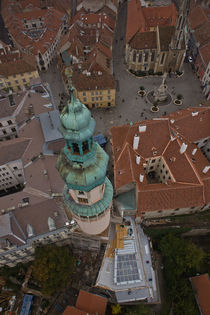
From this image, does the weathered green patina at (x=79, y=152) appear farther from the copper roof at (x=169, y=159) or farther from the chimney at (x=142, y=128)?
the chimney at (x=142, y=128)

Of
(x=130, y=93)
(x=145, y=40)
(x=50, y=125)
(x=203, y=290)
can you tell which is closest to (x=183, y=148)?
(x=203, y=290)

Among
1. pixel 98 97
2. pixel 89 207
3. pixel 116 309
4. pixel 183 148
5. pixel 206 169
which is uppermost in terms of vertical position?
pixel 98 97

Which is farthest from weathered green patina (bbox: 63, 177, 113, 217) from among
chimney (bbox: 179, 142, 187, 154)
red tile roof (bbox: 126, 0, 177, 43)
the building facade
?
red tile roof (bbox: 126, 0, 177, 43)

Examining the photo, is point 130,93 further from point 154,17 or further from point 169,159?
point 154,17

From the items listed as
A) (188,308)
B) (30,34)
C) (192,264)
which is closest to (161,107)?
(192,264)

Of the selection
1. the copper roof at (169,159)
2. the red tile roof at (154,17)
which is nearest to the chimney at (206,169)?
the copper roof at (169,159)

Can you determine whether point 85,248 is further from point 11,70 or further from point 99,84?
point 11,70

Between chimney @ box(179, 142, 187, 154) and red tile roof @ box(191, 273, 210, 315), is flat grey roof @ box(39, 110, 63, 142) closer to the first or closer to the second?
chimney @ box(179, 142, 187, 154)
